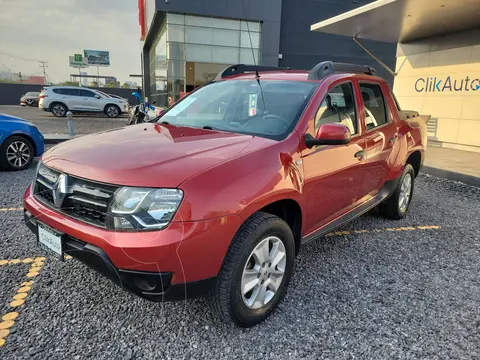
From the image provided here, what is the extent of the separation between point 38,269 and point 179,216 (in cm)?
194

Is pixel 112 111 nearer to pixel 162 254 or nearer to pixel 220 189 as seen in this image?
pixel 220 189

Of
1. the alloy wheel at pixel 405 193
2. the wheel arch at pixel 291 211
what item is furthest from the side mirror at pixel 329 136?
the alloy wheel at pixel 405 193

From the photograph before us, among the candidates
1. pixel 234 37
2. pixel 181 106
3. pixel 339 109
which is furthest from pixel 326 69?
pixel 234 37

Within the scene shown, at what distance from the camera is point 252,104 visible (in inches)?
131

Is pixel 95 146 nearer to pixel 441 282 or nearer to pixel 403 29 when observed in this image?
pixel 441 282

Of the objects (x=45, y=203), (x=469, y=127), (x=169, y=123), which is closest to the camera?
(x=45, y=203)

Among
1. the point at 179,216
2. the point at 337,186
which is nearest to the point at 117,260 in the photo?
the point at 179,216

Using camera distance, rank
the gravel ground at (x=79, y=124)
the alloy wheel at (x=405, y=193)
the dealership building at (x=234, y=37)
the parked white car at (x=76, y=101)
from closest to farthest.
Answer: the alloy wheel at (x=405, y=193), the gravel ground at (x=79, y=124), the parked white car at (x=76, y=101), the dealership building at (x=234, y=37)

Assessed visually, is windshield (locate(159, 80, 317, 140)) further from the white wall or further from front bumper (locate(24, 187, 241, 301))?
the white wall

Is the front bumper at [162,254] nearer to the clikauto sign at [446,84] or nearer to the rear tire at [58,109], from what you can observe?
the clikauto sign at [446,84]

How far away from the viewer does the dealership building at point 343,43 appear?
10.1m

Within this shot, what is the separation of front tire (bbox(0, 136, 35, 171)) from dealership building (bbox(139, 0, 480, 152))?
17.1 ft

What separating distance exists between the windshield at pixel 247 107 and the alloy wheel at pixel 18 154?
453 cm

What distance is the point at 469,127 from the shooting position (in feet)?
35.1
